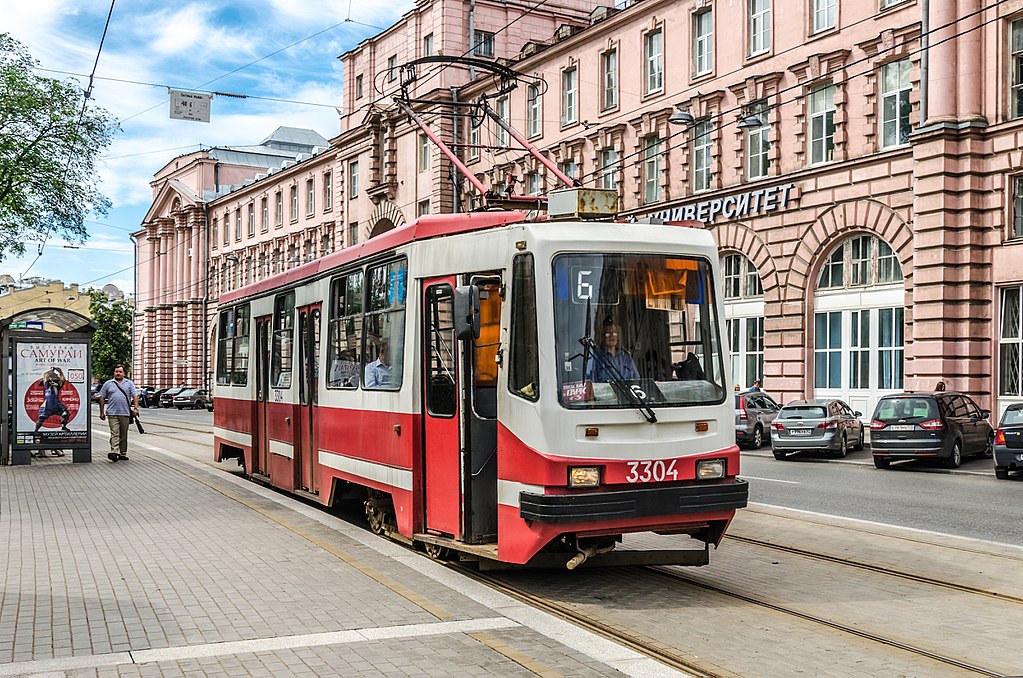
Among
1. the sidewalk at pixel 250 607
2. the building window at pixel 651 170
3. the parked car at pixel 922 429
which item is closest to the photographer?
the sidewalk at pixel 250 607

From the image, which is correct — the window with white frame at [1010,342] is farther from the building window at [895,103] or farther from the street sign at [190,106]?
the street sign at [190,106]

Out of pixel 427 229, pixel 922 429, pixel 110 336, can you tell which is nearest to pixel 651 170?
pixel 922 429

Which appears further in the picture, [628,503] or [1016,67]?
[1016,67]

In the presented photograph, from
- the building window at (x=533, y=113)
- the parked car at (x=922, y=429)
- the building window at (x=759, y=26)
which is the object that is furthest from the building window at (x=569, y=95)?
the parked car at (x=922, y=429)

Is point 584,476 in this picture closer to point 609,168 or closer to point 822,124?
point 822,124

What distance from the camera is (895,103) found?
101 ft

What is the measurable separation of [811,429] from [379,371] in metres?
17.7

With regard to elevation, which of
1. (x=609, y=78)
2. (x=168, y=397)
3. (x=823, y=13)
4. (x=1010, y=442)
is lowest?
(x=168, y=397)

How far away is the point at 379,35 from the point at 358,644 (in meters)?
54.7

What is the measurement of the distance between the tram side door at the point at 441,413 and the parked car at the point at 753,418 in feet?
67.1

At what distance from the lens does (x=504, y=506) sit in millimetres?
9094

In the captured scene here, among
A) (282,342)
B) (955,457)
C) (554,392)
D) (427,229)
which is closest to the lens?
(554,392)

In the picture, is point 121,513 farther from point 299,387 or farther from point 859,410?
point 859,410

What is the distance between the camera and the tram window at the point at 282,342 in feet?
50.1
